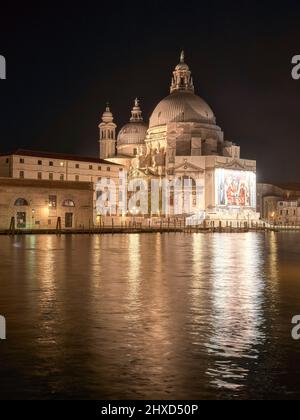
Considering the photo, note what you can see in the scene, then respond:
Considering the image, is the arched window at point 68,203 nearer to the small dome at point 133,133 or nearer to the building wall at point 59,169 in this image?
the building wall at point 59,169

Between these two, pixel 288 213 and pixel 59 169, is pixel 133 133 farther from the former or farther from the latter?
pixel 288 213

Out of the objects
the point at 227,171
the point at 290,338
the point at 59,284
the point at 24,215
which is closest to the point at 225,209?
the point at 227,171

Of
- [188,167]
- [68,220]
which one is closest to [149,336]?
[68,220]

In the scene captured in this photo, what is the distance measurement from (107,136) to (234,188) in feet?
82.3

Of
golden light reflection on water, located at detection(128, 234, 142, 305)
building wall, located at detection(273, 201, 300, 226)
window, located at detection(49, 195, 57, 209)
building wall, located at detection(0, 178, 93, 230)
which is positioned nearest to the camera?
golden light reflection on water, located at detection(128, 234, 142, 305)

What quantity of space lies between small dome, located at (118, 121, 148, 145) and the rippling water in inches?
3861

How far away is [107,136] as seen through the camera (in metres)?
114

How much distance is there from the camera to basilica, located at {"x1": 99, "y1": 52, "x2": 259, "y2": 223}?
102 metres

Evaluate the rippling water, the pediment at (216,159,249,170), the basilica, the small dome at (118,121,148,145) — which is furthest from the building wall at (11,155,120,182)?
the rippling water

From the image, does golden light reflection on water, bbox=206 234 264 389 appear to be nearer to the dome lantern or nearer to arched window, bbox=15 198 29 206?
arched window, bbox=15 198 29 206

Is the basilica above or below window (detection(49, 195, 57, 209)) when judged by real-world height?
above

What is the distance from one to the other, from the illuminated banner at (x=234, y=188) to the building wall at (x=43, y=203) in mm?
30390
